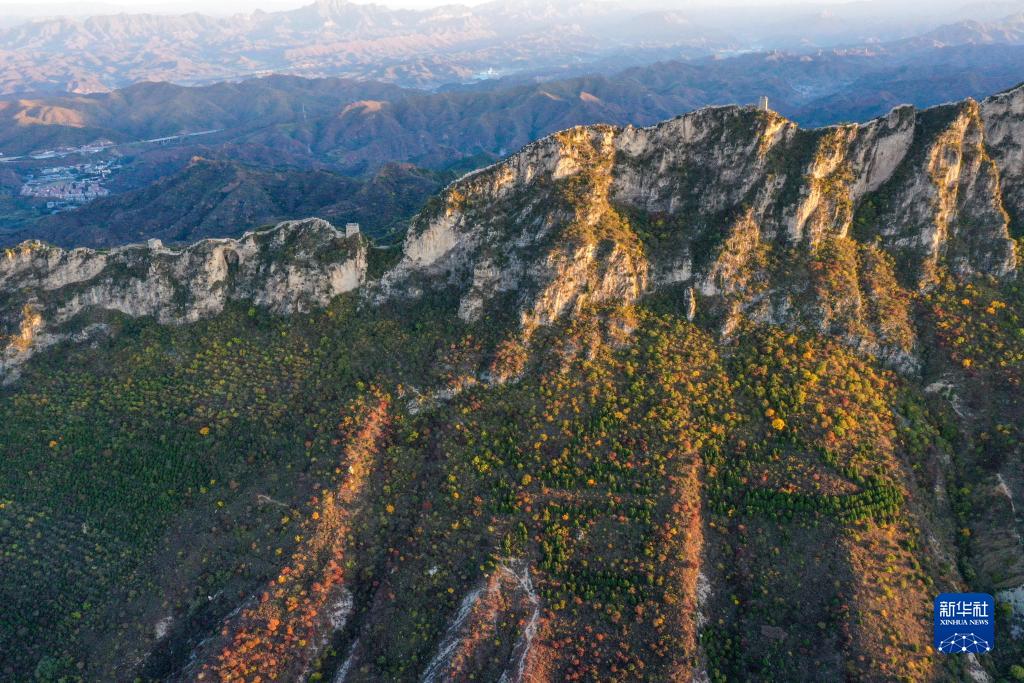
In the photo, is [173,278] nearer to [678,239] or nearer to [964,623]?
[678,239]

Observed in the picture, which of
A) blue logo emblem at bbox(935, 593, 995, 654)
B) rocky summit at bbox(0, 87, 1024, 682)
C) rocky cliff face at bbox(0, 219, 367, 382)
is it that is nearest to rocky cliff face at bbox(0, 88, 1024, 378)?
rocky cliff face at bbox(0, 219, 367, 382)

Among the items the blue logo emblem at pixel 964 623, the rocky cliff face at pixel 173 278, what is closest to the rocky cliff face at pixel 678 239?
the rocky cliff face at pixel 173 278

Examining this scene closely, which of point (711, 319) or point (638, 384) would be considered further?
point (711, 319)

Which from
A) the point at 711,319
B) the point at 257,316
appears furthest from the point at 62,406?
the point at 711,319

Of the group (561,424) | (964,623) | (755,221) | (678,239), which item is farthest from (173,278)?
(964,623)

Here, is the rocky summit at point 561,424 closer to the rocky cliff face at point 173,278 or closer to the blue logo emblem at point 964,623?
the rocky cliff face at point 173,278

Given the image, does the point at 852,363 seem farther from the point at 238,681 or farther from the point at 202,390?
the point at 202,390
